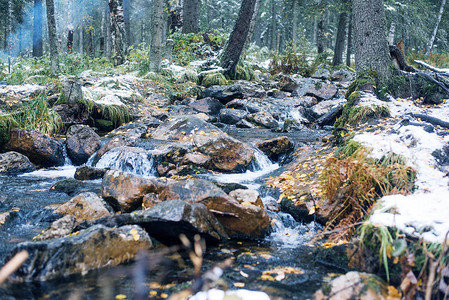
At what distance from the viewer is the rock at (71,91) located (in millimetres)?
8445

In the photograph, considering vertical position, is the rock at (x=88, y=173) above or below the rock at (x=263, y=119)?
below

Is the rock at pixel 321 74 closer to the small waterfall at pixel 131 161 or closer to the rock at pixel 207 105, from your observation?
the rock at pixel 207 105

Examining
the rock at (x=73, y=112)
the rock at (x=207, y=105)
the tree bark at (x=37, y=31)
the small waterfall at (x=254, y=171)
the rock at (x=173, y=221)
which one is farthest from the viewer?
the tree bark at (x=37, y=31)

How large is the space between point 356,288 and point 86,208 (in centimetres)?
320

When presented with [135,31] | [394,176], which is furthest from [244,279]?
[135,31]

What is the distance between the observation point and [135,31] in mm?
51594

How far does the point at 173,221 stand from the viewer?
10.8 ft

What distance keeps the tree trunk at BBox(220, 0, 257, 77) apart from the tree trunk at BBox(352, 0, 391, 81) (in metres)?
5.50

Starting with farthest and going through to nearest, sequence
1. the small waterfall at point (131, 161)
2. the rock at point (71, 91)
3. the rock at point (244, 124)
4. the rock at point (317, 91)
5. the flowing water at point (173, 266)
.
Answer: the rock at point (317, 91) < the rock at point (244, 124) < the rock at point (71, 91) < the small waterfall at point (131, 161) < the flowing water at point (173, 266)

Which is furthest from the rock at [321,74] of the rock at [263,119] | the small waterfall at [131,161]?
the small waterfall at [131,161]

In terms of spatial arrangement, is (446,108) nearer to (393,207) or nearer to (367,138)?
(367,138)

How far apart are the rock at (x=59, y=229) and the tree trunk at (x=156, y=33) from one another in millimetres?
9270

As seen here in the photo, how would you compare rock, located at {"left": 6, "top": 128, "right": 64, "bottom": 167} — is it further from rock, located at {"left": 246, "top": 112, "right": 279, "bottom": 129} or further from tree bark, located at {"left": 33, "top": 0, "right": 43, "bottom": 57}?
tree bark, located at {"left": 33, "top": 0, "right": 43, "bottom": 57}

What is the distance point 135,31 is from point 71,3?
26.4 m
